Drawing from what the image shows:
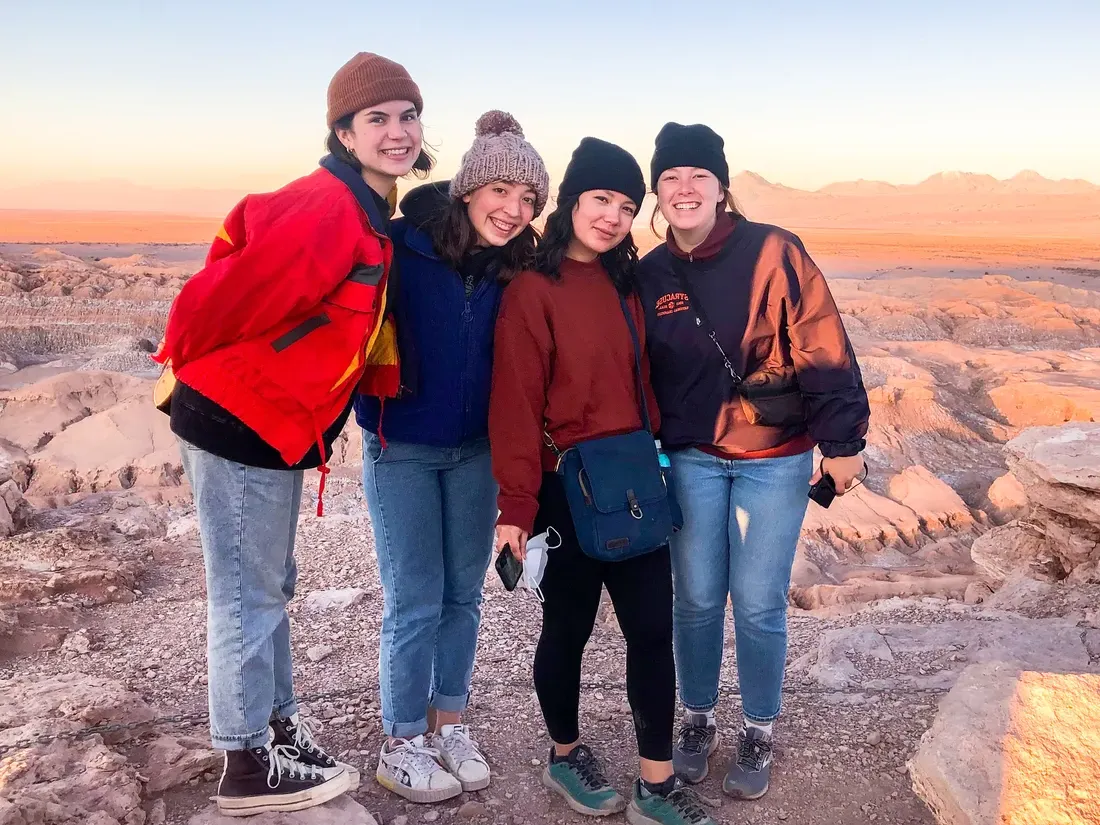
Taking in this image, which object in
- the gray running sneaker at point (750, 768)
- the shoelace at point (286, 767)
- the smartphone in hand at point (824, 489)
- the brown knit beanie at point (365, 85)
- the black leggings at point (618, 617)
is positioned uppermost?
the brown knit beanie at point (365, 85)

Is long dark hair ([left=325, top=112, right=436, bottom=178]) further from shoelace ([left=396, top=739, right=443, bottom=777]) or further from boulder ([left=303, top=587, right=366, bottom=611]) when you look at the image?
boulder ([left=303, top=587, right=366, bottom=611])

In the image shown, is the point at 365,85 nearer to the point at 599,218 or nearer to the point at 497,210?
the point at 497,210

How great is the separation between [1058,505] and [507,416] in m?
4.67

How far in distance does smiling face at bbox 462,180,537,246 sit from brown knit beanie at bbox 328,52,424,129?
392 mm

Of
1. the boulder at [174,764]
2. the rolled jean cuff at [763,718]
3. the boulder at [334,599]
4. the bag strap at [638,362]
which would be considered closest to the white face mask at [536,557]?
the bag strap at [638,362]

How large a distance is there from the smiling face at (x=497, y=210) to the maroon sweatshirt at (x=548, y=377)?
0.55 feet

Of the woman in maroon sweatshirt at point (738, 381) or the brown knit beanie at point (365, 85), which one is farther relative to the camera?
the woman in maroon sweatshirt at point (738, 381)

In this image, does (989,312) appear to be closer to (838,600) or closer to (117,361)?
(838,600)

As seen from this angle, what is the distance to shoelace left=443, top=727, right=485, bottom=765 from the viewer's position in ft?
9.95

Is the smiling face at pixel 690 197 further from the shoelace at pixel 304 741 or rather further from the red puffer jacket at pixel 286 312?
the shoelace at pixel 304 741

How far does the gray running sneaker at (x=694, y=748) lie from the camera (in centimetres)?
306

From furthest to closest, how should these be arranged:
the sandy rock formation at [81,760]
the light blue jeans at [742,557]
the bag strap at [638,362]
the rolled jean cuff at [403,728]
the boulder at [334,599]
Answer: the boulder at [334,599], the rolled jean cuff at [403,728], the light blue jeans at [742,557], the bag strap at [638,362], the sandy rock formation at [81,760]

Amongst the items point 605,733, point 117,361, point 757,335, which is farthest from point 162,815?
point 117,361

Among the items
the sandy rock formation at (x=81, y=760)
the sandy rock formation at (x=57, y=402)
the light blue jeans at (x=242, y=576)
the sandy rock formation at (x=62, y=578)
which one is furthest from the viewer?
the sandy rock formation at (x=57, y=402)
